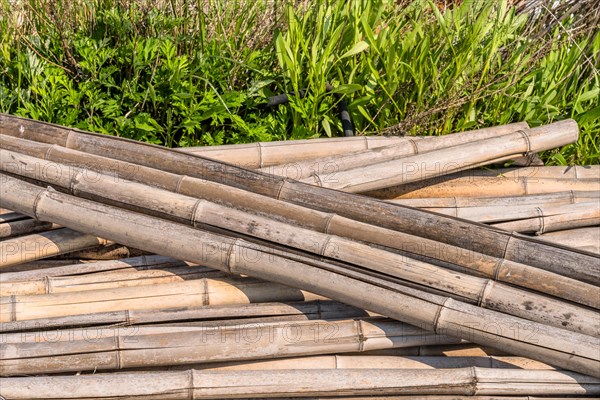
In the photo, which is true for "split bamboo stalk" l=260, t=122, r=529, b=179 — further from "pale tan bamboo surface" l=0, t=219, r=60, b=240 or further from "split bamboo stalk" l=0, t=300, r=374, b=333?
"pale tan bamboo surface" l=0, t=219, r=60, b=240

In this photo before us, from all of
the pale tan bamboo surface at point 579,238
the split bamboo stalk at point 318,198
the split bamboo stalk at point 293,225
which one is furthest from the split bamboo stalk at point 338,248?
the pale tan bamboo surface at point 579,238

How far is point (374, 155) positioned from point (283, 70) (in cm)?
78

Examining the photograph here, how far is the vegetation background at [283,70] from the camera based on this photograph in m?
4.03

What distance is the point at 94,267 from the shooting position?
3189 millimetres

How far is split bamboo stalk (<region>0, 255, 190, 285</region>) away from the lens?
3129mm

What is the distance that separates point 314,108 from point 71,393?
2018mm

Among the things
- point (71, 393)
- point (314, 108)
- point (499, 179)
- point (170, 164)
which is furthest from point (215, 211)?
point (499, 179)

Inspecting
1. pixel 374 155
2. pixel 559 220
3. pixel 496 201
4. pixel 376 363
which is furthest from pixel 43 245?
pixel 559 220

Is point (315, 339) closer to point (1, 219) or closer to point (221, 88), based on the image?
point (1, 219)

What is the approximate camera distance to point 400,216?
10.6 ft

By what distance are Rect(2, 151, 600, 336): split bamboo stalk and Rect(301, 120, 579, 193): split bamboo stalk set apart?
505 mm

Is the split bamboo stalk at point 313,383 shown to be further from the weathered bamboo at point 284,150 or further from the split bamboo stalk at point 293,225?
the weathered bamboo at point 284,150

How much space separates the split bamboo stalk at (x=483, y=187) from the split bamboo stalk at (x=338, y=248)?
29.1 inches

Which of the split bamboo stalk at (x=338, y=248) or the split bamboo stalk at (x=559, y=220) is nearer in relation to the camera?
the split bamboo stalk at (x=338, y=248)
